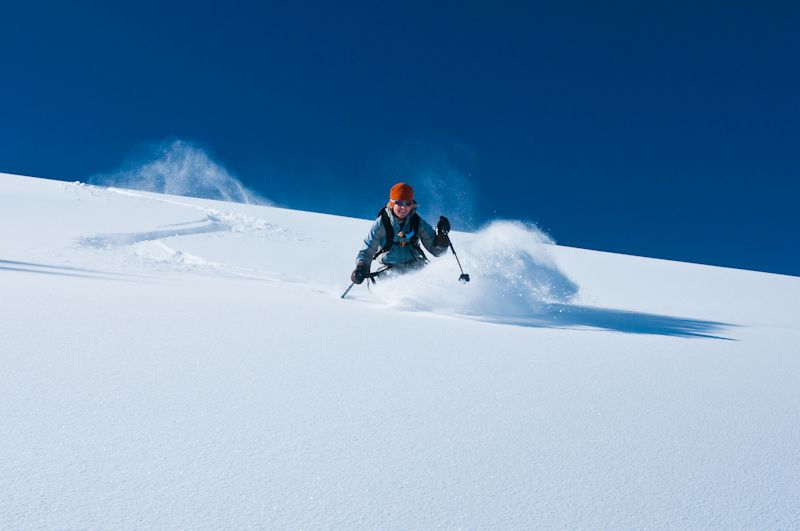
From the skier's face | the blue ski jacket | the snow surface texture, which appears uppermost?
the skier's face

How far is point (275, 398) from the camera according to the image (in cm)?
236

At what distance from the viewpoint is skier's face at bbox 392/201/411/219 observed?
694 centimetres

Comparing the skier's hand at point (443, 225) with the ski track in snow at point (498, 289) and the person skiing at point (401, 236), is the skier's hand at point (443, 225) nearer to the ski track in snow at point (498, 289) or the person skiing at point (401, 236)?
the person skiing at point (401, 236)

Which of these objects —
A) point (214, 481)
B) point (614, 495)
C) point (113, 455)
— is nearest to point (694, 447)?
point (614, 495)

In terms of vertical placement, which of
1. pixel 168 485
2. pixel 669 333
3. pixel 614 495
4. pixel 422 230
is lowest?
pixel 168 485

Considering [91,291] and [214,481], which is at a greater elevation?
[91,291]

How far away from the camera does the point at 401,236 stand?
7148 mm

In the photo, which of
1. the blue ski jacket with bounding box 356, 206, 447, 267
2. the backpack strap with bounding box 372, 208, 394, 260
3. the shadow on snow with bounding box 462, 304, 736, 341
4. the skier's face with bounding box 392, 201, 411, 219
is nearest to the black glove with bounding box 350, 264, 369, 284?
the blue ski jacket with bounding box 356, 206, 447, 267

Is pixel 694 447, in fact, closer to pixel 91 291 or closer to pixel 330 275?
pixel 91 291

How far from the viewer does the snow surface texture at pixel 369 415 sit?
1514mm

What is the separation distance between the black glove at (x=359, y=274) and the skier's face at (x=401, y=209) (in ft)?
2.49

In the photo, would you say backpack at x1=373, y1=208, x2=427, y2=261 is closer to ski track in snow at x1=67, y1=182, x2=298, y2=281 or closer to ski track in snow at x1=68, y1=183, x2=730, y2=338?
ski track in snow at x1=68, y1=183, x2=730, y2=338

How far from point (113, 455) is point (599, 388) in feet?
7.14

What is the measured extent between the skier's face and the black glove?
2.49 feet
